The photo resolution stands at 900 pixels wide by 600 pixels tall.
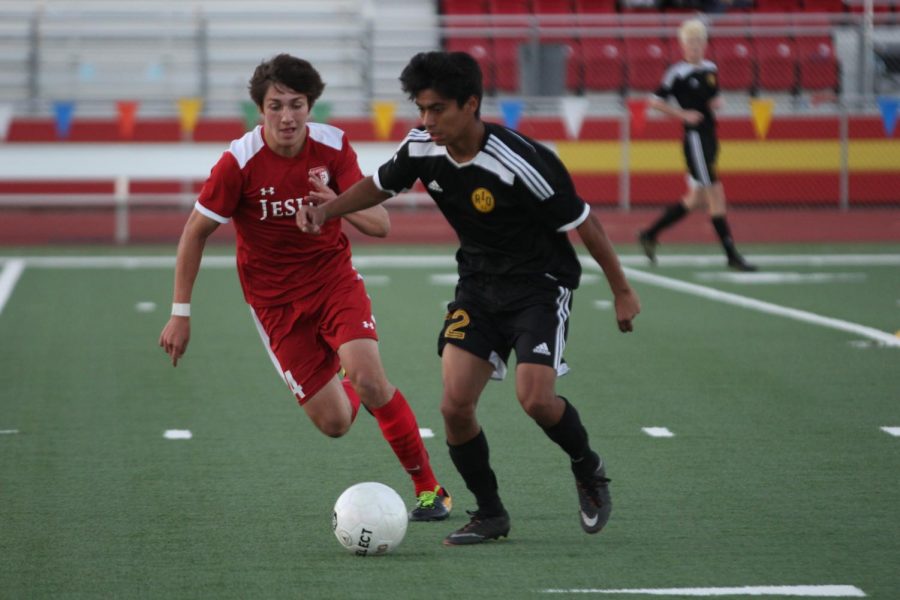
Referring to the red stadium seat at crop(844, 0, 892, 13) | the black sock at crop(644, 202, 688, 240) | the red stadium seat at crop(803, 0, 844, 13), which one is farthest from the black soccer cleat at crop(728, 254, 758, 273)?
the red stadium seat at crop(844, 0, 892, 13)

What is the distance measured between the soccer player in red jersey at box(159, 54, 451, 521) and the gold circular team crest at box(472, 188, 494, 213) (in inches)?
22.4

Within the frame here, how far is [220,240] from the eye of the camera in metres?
18.9

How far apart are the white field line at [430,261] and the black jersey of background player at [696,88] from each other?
167 cm

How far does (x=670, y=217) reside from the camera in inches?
584

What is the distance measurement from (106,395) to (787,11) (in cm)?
1832

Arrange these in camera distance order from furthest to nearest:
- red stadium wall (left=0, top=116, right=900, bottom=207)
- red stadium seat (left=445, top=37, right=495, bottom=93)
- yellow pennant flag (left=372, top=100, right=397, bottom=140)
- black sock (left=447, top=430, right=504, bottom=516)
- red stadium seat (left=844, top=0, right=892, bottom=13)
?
1. red stadium seat (left=844, top=0, right=892, bottom=13)
2. red stadium seat (left=445, top=37, right=495, bottom=93)
3. red stadium wall (left=0, top=116, right=900, bottom=207)
4. yellow pennant flag (left=372, top=100, right=397, bottom=140)
5. black sock (left=447, top=430, right=504, bottom=516)

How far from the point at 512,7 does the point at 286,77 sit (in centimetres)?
1860

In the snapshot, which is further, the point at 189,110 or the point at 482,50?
the point at 482,50

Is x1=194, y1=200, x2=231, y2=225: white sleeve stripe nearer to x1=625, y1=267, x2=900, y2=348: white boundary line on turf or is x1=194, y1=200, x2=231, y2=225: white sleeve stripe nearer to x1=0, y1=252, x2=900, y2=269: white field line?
x1=625, y1=267, x2=900, y2=348: white boundary line on turf

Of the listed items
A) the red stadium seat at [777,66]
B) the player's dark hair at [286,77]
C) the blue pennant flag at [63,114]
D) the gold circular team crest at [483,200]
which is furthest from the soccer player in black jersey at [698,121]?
the gold circular team crest at [483,200]

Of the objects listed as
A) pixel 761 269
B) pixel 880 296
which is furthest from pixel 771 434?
pixel 761 269

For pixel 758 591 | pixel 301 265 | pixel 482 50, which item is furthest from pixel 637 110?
pixel 758 591

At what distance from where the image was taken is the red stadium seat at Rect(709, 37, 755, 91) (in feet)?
75.1

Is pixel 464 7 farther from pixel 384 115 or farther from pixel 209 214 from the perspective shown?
pixel 209 214
